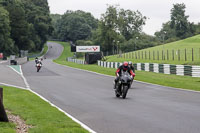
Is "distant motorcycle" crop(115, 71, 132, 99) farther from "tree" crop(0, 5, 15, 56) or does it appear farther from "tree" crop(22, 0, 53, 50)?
"tree" crop(22, 0, 53, 50)

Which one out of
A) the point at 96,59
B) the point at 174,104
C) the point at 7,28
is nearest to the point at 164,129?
the point at 174,104

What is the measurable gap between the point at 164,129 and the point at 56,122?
258cm

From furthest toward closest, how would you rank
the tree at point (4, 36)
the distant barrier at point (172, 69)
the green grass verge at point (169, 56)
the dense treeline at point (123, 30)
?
the dense treeline at point (123, 30)
the tree at point (4, 36)
the green grass verge at point (169, 56)
the distant barrier at point (172, 69)

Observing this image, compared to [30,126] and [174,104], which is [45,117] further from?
[174,104]

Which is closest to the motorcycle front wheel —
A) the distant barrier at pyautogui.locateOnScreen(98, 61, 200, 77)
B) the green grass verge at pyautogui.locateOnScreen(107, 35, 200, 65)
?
the distant barrier at pyautogui.locateOnScreen(98, 61, 200, 77)

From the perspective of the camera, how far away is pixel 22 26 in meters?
127

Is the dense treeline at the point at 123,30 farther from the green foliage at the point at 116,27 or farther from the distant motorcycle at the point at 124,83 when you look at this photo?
the distant motorcycle at the point at 124,83

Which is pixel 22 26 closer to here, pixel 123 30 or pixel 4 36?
pixel 4 36

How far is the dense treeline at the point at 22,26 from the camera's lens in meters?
110

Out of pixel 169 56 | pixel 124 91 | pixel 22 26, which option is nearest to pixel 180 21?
pixel 22 26

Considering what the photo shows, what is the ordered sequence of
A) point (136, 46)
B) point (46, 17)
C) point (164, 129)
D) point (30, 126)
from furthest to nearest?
point (46, 17), point (136, 46), point (30, 126), point (164, 129)

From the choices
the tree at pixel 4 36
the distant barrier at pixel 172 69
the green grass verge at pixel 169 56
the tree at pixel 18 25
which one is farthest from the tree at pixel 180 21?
the distant barrier at pixel 172 69

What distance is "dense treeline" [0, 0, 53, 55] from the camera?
110 metres

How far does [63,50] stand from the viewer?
15975cm
